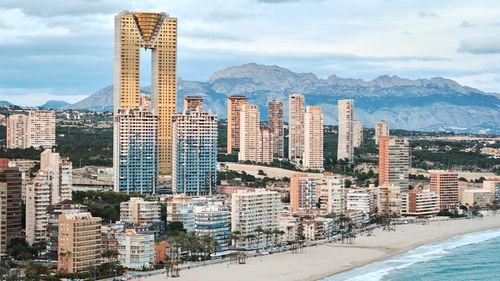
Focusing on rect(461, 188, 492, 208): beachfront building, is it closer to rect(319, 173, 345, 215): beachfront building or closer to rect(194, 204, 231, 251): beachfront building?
rect(319, 173, 345, 215): beachfront building

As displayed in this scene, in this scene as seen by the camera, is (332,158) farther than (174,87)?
Yes

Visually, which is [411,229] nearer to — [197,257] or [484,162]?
[197,257]

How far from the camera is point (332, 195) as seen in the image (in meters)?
113

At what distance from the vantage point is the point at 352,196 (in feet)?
382

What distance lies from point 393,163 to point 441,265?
173ft

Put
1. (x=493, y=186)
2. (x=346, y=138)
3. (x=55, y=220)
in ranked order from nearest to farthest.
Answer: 1. (x=55, y=220)
2. (x=493, y=186)
3. (x=346, y=138)

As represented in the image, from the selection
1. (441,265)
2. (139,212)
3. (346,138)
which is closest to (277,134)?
(346,138)

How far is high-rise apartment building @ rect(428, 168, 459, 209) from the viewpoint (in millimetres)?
131750

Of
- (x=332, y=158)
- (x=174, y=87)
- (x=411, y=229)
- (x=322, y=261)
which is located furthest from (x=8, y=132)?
(x=322, y=261)

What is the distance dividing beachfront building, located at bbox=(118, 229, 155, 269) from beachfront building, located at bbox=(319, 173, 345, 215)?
4181cm

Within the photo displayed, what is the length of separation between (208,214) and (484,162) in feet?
361

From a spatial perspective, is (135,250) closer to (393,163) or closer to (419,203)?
(419,203)

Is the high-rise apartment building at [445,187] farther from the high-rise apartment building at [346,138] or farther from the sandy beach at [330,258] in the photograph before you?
the high-rise apartment building at [346,138]

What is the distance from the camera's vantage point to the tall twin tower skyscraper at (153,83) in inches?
4520
